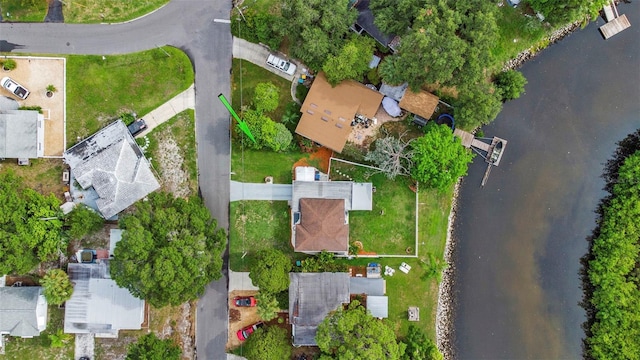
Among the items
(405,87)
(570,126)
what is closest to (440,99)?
(405,87)

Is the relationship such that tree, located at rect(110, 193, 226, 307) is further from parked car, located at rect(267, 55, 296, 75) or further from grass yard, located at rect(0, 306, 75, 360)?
parked car, located at rect(267, 55, 296, 75)

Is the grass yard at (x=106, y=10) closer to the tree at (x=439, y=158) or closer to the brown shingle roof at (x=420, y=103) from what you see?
the brown shingle roof at (x=420, y=103)

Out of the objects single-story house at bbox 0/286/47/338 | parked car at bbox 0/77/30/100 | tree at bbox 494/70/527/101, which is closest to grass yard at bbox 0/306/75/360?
single-story house at bbox 0/286/47/338

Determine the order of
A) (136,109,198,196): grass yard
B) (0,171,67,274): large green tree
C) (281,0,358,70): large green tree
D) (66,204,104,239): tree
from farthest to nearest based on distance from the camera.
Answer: (136,109,198,196): grass yard → (66,204,104,239): tree → (281,0,358,70): large green tree → (0,171,67,274): large green tree

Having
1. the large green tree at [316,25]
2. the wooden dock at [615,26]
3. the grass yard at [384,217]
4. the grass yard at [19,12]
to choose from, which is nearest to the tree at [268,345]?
the grass yard at [384,217]

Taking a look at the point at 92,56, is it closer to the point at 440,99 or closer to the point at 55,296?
the point at 55,296

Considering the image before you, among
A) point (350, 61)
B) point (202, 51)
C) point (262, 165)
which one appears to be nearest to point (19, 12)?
point (202, 51)
